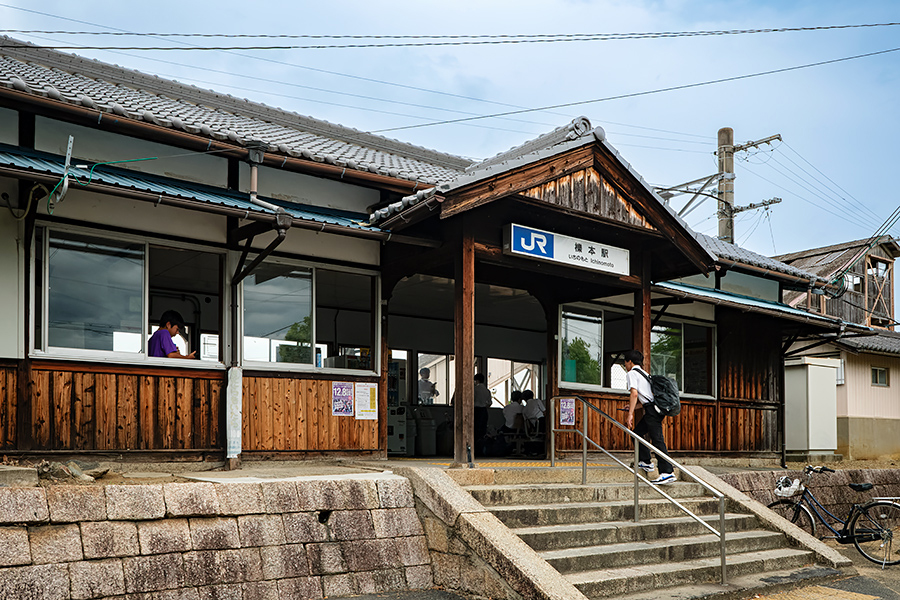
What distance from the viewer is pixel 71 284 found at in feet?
26.8

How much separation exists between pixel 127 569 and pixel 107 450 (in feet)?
8.38

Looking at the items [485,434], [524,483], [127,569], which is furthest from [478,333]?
[127,569]

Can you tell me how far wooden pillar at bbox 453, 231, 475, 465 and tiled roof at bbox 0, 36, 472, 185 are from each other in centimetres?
171

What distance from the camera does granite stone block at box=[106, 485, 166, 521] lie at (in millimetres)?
5914

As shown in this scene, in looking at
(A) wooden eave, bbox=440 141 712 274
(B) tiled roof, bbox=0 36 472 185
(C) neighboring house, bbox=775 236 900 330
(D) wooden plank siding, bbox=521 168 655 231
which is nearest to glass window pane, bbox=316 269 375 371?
(B) tiled roof, bbox=0 36 472 185

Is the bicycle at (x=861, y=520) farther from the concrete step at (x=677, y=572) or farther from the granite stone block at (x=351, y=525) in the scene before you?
the granite stone block at (x=351, y=525)

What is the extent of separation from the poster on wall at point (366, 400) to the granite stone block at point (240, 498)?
351cm

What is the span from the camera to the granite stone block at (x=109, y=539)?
5746mm

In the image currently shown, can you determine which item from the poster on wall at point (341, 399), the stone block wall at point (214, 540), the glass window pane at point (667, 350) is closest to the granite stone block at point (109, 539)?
the stone block wall at point (214, 540)

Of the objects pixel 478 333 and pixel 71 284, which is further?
pixel 478 333

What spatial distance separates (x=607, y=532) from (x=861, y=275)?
26.5 m

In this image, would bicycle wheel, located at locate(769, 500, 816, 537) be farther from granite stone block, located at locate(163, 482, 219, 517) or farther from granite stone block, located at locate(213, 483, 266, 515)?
granite stone block, located at locate(163, 482, 219, 517)

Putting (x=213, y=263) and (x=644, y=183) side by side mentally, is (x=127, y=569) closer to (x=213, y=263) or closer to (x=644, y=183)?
(x=213, y=263)

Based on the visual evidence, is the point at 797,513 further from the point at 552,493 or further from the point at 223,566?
the point at 223,566
